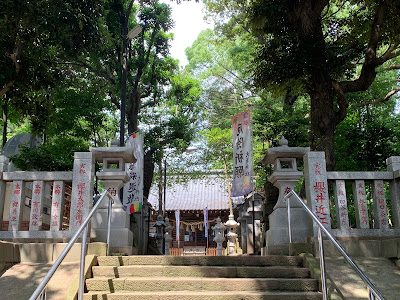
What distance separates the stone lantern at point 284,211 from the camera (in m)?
6.68

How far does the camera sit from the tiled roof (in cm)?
2520

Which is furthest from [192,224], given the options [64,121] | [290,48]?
[290,48]

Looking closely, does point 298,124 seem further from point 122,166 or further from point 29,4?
point 29,4

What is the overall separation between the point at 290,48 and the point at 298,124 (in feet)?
13.9

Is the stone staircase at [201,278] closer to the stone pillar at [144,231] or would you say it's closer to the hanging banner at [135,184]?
the hanging banner at [135,184]

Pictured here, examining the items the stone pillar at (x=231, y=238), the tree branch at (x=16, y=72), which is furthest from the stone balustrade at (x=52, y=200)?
the stone pillar at (x=231, y=238)

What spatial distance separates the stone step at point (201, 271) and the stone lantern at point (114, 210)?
4.63ft

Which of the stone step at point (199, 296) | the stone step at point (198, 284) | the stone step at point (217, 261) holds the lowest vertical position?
the stone step at point (199, 296)

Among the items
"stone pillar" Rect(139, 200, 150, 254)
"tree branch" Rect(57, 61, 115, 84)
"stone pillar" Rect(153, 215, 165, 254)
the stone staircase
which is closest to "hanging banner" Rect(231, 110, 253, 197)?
the stone staircase

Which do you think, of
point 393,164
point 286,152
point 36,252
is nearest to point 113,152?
point 36,252

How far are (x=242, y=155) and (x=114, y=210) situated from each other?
3986 millimetres

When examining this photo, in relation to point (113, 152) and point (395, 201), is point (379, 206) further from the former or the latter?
point (113, 152)

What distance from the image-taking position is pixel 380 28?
834 centimetres

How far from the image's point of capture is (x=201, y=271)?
527 centimetres
